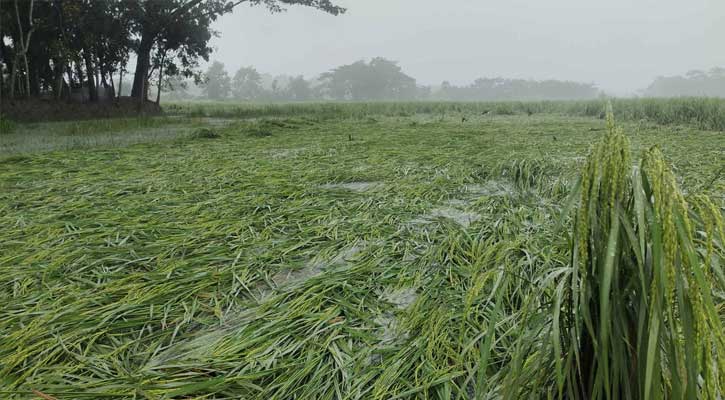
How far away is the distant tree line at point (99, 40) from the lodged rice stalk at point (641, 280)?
12.1 meters

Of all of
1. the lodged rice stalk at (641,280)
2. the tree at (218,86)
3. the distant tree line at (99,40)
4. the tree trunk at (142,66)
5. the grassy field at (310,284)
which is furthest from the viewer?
the tree at (218,86)

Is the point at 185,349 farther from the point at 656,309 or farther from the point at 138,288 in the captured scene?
the point at 656,309

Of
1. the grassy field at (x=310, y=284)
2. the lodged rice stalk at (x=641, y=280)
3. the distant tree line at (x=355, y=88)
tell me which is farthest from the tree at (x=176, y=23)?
the distant tree line at (x=355, y=88)

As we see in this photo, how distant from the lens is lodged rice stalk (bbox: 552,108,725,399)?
1.67ft

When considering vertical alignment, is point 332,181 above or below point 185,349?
above

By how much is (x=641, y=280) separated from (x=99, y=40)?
1518 cm

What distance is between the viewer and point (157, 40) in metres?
13.6

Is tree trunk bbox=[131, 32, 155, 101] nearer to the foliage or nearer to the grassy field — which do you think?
the grassy field

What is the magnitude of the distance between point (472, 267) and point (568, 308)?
0.64m

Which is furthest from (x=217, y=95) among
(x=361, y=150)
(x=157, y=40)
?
(x=361, y=150)

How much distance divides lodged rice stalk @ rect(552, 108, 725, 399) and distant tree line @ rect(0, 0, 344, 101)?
12.1 m

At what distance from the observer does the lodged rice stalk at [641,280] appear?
1.67ft

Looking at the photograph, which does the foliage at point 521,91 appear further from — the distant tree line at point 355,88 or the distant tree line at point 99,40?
the distant tree line at point 99,40

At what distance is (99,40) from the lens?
12.1 metres
